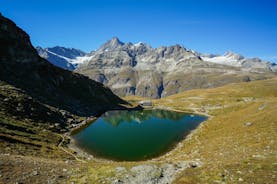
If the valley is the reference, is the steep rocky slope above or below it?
above

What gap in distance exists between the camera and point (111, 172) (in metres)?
26.2

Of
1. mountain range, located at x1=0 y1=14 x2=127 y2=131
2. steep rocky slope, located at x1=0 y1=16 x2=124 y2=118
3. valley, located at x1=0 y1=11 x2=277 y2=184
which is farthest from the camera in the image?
steep rocky slope, located at x1=0 y1=16 x2=124 y2=118

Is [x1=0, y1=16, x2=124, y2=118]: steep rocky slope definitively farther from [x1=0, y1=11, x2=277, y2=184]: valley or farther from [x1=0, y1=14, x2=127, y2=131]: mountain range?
[x1=0, y1=11, x2=277, y2=184]: valley

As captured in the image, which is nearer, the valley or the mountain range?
the valley

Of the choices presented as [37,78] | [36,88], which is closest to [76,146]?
[36,88]

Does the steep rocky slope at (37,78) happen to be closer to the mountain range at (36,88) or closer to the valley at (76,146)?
the mountain range at (36,88)

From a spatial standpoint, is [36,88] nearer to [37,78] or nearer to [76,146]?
[37,78]

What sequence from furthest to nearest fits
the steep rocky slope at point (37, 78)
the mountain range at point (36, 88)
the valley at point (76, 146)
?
the steep rocky slope at point (37, 78)
the mountain range at point (36, 88)
the valley at point (76, 146)

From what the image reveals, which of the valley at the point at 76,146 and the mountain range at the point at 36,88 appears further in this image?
the mountain range at the point at 36,88

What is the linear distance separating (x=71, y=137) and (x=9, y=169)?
149 feet

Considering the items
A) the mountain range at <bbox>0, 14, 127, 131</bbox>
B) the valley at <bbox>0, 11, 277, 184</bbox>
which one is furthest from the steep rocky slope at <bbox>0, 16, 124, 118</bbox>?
the valley at <bbox>0, 11, 277, 184</bbox>

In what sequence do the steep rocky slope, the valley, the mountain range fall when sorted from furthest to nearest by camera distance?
the steep rocky slope, the mountain range, the valley

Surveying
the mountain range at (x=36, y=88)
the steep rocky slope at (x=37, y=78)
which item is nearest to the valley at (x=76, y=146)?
the mountain range at (x=36, y=88)

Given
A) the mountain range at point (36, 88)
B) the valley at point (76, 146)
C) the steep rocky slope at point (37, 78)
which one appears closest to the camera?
the valley at point (76, 146)
